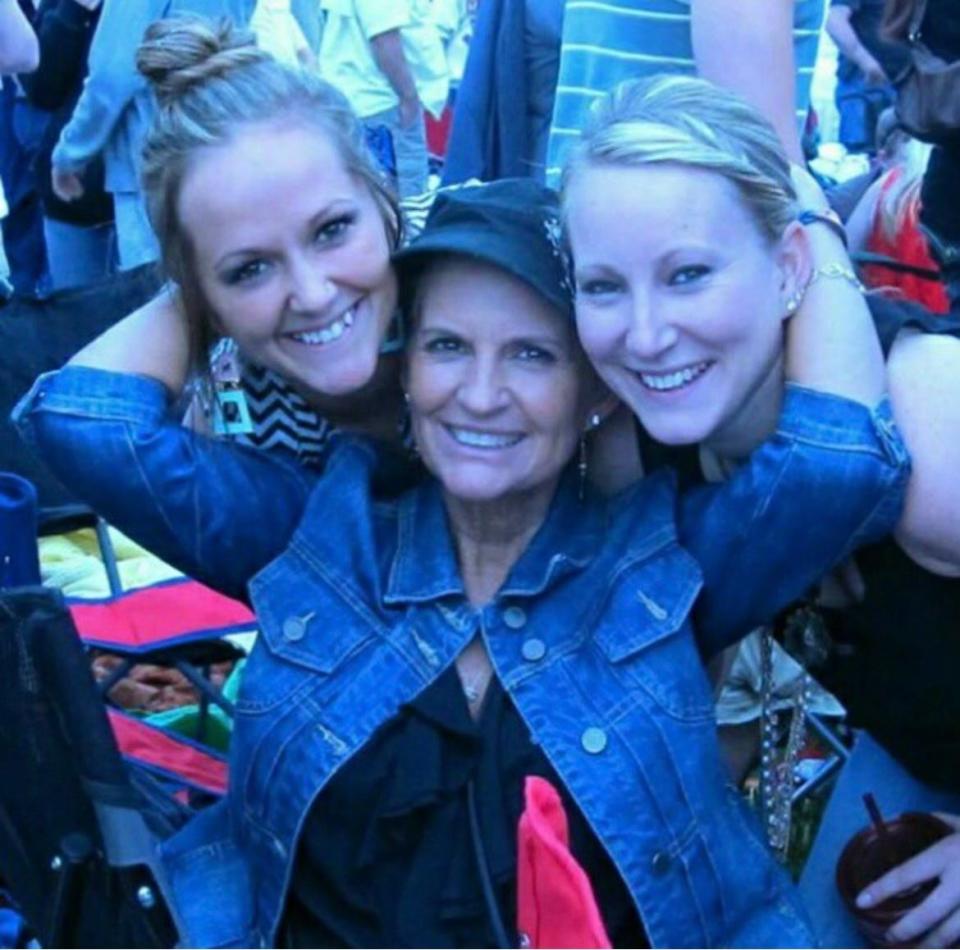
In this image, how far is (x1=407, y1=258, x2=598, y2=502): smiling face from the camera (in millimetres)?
2260

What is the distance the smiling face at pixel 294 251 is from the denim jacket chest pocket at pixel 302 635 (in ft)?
0.82

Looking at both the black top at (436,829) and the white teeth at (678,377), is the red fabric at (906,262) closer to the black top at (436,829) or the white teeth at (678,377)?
the white teeth at (678,377)

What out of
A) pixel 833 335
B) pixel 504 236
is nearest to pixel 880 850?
pixel 833 335

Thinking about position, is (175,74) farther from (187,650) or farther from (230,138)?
(187,650)

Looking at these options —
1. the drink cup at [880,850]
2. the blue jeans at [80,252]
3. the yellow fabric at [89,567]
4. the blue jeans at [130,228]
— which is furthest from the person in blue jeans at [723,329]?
the blue jeans at [80,252]

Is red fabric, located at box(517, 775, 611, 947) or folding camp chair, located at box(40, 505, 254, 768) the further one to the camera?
folding camp chair, located at box(40, 505, 254, 768)

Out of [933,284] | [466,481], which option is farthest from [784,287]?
[933,284]

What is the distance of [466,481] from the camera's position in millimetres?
2270

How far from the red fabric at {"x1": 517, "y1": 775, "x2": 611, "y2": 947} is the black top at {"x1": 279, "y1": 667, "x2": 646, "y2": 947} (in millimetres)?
388

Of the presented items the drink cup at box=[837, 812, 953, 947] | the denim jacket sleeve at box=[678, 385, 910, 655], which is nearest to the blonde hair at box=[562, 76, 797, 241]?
the denim jacket sleeve at box=[678, 385, 910, 655]

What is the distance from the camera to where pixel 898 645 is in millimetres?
2281

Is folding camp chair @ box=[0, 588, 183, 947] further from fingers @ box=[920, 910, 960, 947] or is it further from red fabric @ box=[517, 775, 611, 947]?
fingers @ box=[920, 910, 960, 947]

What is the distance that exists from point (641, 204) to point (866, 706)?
722 mm

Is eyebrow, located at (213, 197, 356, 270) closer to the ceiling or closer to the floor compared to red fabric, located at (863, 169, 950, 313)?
closer to the ceiling
